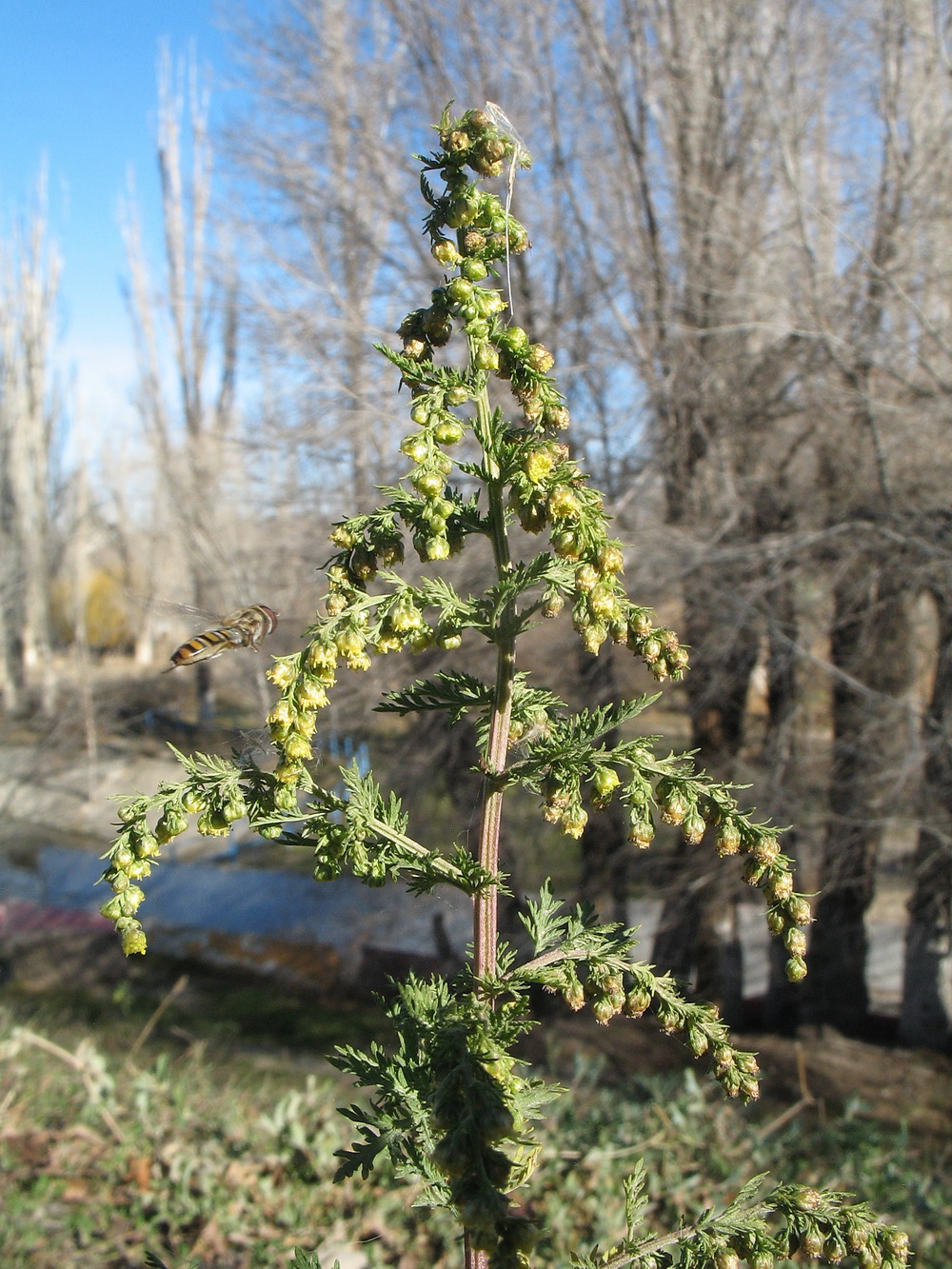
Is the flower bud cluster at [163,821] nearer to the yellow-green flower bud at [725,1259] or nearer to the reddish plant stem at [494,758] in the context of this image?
the reddish plant stem at [494,758]

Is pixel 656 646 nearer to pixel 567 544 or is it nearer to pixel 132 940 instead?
pixel 567 544

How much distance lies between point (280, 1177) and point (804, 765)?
6.66m

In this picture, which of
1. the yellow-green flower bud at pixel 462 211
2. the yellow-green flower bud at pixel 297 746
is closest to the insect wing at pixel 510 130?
the yellow-green flower bud at pixel 462 211

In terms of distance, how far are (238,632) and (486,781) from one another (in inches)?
28.7

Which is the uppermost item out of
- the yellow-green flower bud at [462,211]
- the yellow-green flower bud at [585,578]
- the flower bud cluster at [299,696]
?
the yellow-green flower bud at [462,211]

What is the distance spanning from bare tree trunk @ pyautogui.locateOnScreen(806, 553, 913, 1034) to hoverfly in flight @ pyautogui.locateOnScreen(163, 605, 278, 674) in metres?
6.45

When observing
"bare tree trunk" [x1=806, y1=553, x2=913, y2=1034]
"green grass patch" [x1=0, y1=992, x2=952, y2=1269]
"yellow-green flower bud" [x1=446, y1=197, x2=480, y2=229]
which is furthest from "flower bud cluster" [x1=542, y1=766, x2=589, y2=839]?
"bare tree trunk" [x1=806, y1=553, x2=913, y2=1034]

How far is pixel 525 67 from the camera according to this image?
926cm

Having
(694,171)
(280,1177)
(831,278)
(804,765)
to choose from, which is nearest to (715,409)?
(831,278)

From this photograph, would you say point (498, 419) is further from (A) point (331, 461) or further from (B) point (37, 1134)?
(A) point (331, 461)

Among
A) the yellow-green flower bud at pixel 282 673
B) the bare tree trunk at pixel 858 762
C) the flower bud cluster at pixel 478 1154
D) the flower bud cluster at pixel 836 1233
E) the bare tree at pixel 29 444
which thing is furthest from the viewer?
the bare tree at pixel 29 444

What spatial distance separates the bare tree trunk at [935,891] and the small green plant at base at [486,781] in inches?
252

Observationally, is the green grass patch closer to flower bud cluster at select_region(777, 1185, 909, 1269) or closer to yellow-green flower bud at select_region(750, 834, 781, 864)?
flower bud cluster at select_region(777, 1185, 909, 1269)

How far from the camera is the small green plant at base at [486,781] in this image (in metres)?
1.49
